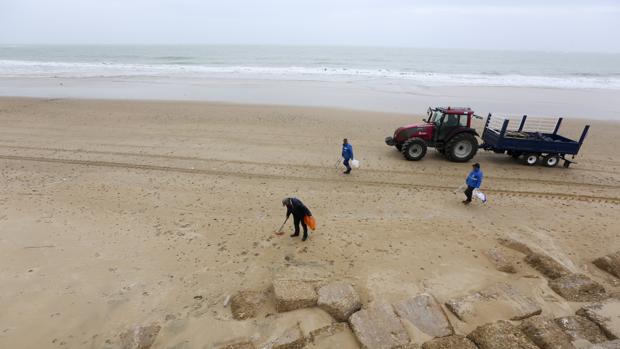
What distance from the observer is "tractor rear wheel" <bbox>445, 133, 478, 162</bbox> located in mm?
10836

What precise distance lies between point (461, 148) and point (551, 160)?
2846mm

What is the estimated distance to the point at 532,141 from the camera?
10.4 m

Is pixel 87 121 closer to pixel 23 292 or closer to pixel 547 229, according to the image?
pixel 23 292

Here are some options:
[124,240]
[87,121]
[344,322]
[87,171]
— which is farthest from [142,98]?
[344,322]

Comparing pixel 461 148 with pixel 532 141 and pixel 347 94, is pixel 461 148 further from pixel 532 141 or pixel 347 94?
pixel 347 94

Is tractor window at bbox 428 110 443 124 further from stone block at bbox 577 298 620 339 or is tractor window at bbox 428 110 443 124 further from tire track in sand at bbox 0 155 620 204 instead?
stone block at bbox 577 298 620 339

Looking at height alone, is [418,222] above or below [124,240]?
above

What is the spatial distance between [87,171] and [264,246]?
23.2ft

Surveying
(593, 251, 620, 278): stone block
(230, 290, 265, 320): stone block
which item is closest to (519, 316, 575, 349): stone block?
(593, 251, 620, 278): stone block

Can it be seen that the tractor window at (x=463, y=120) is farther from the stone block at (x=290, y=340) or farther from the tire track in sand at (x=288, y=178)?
the stone block at (x=290, y=340)

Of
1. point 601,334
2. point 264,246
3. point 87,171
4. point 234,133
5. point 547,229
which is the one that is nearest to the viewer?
point 601,334

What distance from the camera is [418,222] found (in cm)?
743

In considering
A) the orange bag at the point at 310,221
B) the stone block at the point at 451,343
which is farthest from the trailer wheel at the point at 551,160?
the stone block at the point at 451,343

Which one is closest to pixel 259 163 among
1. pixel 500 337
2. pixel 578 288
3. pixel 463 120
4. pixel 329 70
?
pixel 463 120
